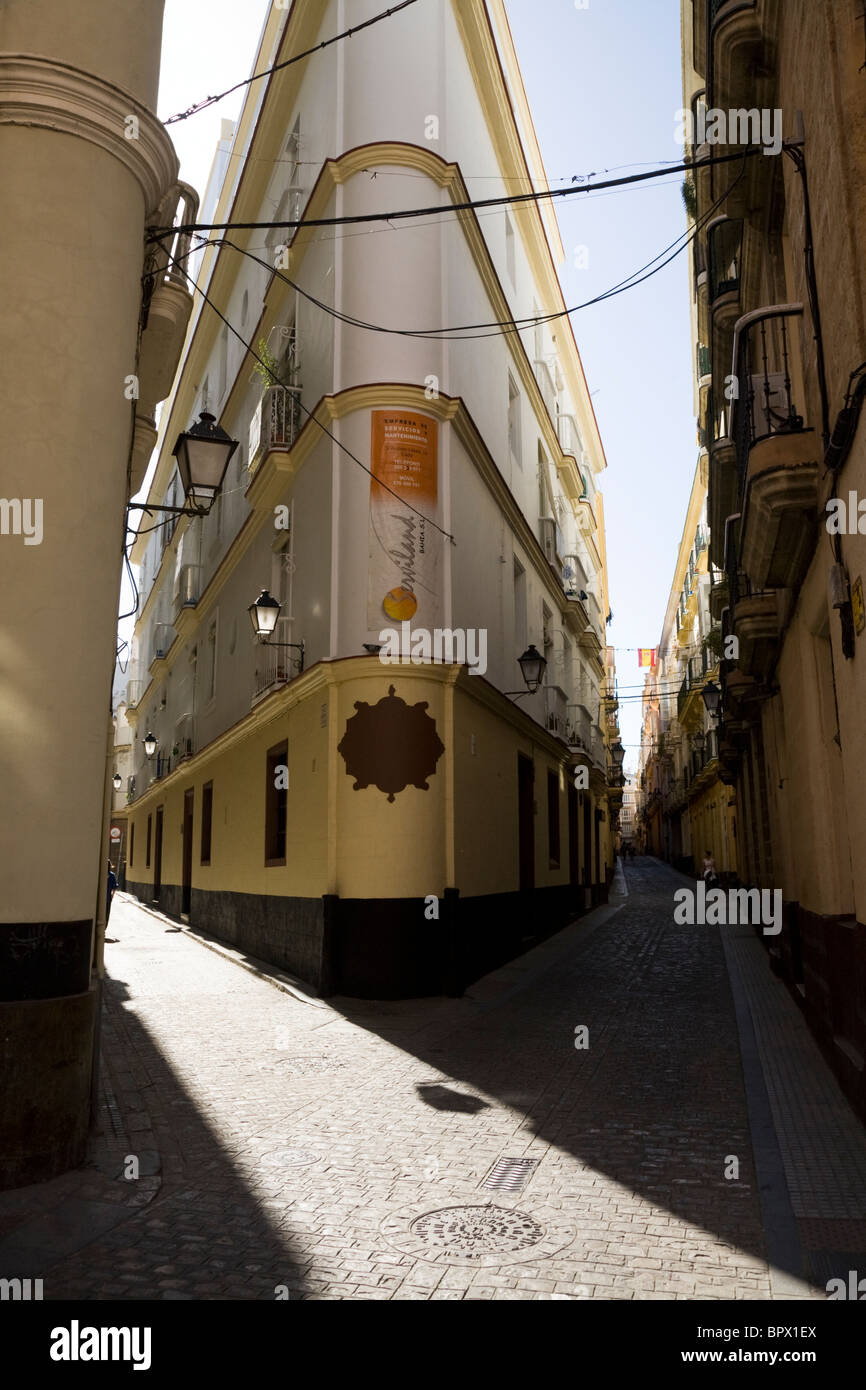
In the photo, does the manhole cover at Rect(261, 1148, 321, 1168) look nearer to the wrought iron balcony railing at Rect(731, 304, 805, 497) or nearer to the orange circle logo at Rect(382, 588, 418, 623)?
the wrought iron balcony railing at Rect(731, 304, 805, 497)

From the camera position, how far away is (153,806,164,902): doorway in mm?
27531

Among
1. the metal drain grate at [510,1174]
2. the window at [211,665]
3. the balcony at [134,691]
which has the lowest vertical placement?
the metal drain grate at [510,1174]

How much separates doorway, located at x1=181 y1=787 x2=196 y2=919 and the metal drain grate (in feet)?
59.7

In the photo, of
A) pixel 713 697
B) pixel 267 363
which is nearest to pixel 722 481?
pixel 267 363

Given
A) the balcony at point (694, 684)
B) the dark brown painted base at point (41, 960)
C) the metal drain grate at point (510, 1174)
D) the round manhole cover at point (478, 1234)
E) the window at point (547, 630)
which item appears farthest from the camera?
the balcony at point (694, 684)

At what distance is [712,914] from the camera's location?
2659 cm

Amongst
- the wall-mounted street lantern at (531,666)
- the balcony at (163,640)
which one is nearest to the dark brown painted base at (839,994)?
the wall-mounted street lantern at (531,666)

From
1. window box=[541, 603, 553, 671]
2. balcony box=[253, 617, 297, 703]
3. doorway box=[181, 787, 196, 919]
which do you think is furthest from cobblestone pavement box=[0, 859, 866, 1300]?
doorway box=[181, 787, 196, 919]

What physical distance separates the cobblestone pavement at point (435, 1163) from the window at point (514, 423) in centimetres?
1116

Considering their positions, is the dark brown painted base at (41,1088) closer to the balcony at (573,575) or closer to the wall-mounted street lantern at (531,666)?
the wall-mounted street lantern at (531,666)

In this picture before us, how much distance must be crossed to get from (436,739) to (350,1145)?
660cm

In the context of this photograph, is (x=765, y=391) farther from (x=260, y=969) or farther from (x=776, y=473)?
(x=260, y=969)

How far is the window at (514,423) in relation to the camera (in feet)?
59.7

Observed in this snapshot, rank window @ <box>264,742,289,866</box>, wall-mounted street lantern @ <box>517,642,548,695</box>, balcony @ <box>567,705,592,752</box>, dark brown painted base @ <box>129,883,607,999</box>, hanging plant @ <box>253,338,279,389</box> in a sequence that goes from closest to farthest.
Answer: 1. dark brown painted base @ <box>129,883,607,999</box>
2. window @ <box>264,742,289,866</box>
3. hanging plant @ <box>253,338,279,389</box>
4. wall-mounted street lantern @ <box>517,642,548,695</box>
5. balcony @ <box>567,705,592,752</box>
